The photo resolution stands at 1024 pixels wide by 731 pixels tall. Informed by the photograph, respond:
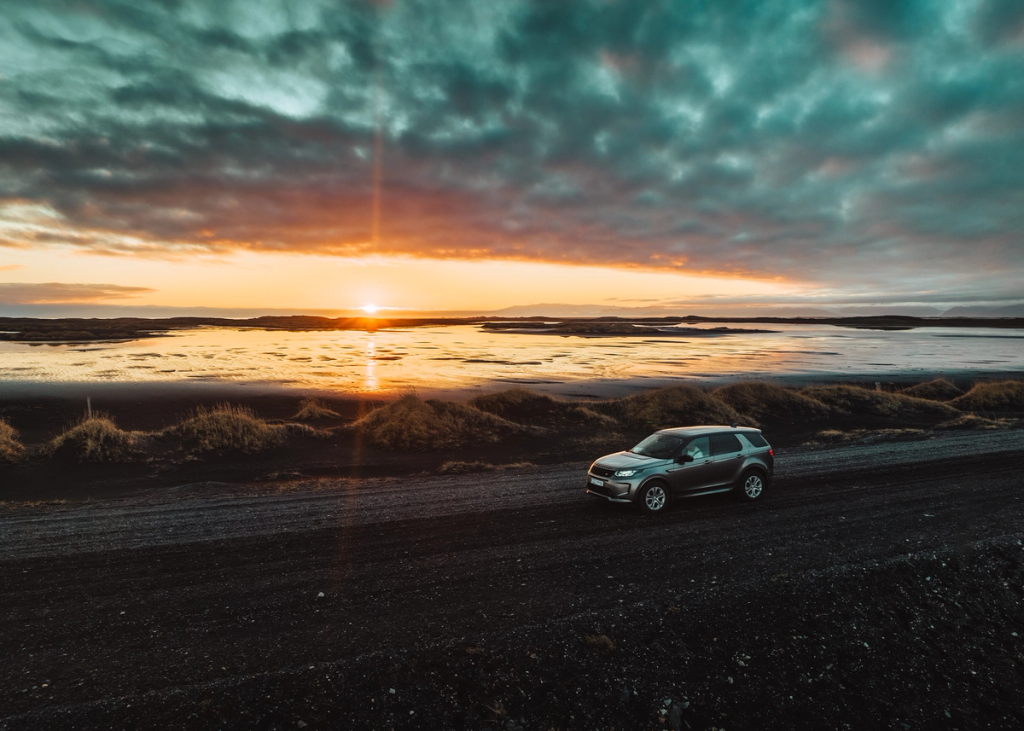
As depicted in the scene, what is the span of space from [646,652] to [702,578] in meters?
2.43

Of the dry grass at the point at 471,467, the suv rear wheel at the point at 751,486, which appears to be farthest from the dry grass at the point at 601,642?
the dry grass at the point at 471,467

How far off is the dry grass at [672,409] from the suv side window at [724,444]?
44.7ft

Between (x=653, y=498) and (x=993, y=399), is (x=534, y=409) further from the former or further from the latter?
(x=993, y=399)

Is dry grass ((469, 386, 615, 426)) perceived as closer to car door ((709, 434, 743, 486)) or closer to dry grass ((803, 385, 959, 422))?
car door ((709, 434, 743, 486))

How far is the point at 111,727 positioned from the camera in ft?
18.7

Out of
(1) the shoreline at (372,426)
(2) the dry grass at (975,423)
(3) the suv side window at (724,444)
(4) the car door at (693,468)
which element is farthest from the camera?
(2) the dry grass at (975,423)

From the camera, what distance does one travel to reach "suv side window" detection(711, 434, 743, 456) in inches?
528

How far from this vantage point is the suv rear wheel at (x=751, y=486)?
44.3ft

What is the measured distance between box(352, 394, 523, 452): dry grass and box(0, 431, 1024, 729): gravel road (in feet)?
30.7

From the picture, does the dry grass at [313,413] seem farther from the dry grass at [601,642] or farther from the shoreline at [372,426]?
the dry grass at [601,642]

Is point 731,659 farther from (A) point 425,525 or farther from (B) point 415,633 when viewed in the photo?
(A) point 425,525

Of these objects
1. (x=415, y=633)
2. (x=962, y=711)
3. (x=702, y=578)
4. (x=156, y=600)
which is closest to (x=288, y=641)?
(x=415, y=633)

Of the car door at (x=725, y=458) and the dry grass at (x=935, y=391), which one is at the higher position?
the car door at (x=725, y=458)

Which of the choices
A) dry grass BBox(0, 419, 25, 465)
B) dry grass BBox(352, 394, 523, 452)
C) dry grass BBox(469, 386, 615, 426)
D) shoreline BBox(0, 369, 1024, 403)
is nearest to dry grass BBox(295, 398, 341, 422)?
dry grass BBox(352, 394, 523, 452)
